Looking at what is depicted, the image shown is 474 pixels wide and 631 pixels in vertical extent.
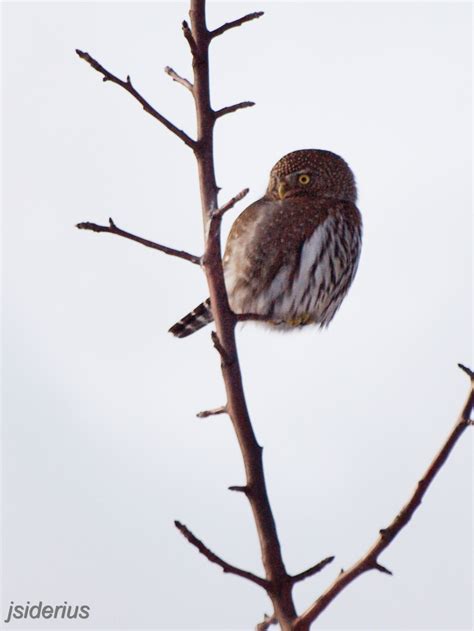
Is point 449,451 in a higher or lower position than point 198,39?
lower

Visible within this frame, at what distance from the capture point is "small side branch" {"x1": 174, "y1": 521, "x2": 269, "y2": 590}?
10.2ft

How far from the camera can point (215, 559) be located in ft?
10.4

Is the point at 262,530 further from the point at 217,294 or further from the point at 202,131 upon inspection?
the point at 202,131

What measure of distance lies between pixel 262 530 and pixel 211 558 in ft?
0.67

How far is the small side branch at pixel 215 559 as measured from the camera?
3.10 metres

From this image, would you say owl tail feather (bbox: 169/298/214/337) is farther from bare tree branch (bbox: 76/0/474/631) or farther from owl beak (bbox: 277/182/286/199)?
bare tree branch (bbox: 76/0/474/631)

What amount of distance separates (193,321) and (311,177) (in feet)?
4.24

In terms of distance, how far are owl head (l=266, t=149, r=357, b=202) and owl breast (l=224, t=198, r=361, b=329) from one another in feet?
0.93

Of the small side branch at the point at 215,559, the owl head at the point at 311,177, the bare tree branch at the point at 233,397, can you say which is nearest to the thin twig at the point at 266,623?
the bare tree branch at the point at 233,397

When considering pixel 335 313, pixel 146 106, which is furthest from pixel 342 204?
pixel 146 106

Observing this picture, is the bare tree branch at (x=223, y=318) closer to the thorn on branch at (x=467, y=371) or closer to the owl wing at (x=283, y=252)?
the thorn on branch at (x=467, y=371)

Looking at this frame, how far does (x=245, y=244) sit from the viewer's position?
6375 mm

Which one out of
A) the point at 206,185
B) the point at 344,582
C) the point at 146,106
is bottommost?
the point at 344,582

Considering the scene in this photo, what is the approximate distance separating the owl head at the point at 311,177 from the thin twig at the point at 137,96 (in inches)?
137
